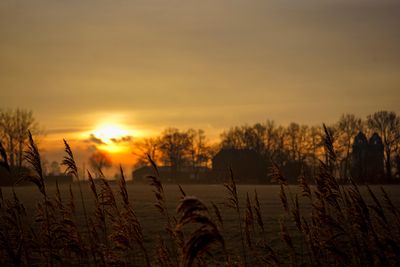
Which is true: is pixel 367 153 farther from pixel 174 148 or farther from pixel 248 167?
pixel 174 148

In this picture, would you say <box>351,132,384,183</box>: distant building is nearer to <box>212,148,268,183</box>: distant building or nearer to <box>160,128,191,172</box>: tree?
<box>212,148,268,183</box>: distant building

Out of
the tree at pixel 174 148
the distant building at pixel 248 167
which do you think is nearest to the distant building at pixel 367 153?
the distant building at pixel 248 167

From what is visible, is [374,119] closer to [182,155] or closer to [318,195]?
[182,155]

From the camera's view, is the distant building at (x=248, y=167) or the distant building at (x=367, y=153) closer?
the distant building at (x=367, y=153)

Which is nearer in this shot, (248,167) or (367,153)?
(367,153)

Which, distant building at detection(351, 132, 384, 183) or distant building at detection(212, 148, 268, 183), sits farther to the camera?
distant building at detection(212, 148, 268, 183)

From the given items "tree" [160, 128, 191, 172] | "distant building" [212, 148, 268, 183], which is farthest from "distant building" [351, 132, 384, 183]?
"tree" [160, 128, 191, 172]

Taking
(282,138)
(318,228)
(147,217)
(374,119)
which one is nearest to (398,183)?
(374,119)

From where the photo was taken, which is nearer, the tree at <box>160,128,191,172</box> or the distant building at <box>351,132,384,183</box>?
the distant building at <box>351,132,384,183</box>

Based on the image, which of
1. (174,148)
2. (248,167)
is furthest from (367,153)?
(174,148)

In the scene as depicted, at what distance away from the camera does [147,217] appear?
22516 millimetres

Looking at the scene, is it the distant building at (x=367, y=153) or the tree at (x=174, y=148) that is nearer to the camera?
the distant building at (x=367, y=153)

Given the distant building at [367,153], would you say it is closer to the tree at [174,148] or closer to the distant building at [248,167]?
the distant building at [248,167]

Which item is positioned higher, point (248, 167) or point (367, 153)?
point (367, 153)
